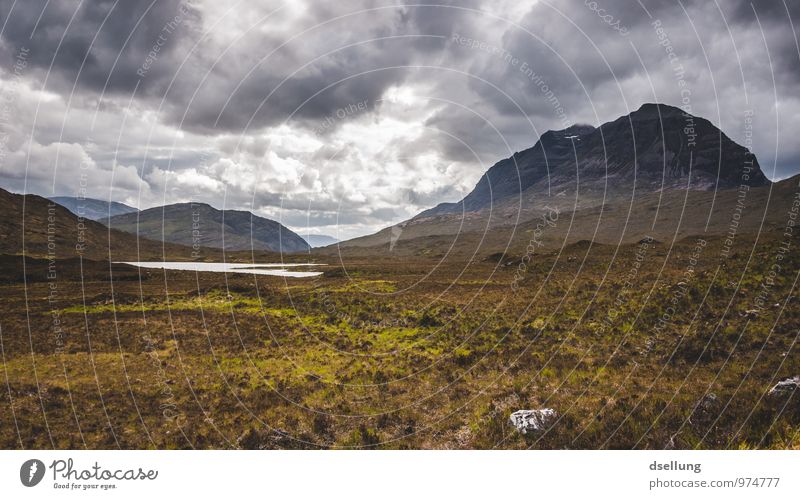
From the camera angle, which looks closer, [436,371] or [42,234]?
[436,371]

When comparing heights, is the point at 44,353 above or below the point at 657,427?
above

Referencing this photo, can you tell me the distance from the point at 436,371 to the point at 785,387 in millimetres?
11328

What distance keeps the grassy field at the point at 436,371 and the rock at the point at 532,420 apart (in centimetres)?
26

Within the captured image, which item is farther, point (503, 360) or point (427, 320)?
point (427, 320)

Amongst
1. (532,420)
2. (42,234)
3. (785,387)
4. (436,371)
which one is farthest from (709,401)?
(42,234)

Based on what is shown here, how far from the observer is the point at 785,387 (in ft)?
33.2

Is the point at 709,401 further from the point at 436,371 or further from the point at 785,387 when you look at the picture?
the point at 436,371

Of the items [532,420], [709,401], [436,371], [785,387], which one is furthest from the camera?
[436,371]

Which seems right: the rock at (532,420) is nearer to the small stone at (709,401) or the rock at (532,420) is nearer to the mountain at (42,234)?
the small stone at (709,401)

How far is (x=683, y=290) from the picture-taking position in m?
21.7

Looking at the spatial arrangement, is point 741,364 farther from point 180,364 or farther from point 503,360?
point 180,364
